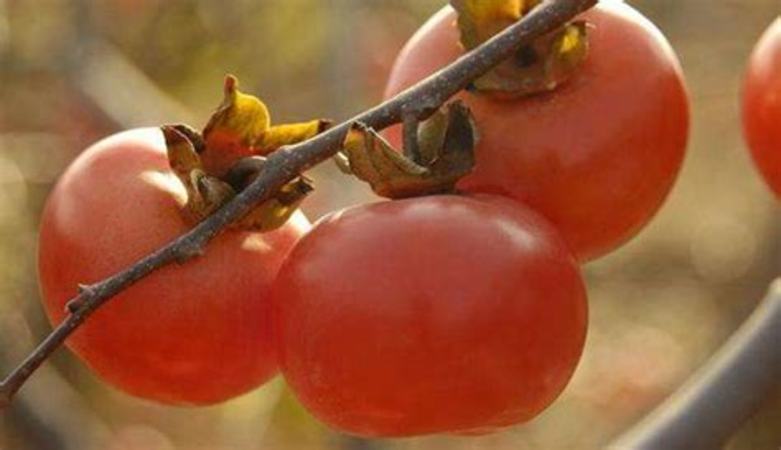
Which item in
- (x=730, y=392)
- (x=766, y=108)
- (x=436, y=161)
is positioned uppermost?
(x=436, y=161)

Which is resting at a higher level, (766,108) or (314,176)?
(766,108)

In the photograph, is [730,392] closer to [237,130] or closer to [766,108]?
[766,108]

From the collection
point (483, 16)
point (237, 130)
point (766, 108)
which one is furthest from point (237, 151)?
point (766, 108)

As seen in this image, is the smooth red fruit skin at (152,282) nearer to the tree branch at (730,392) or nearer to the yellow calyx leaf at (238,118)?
the yellow calyx leaf at (238,118)

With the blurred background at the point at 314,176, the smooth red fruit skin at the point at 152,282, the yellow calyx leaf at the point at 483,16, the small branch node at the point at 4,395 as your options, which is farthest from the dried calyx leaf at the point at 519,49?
the blurred background at the point at 314,176

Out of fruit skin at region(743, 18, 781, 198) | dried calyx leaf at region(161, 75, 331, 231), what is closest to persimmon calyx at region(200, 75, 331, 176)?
dried calyx leaf at region(161, 75, 331, 231)
